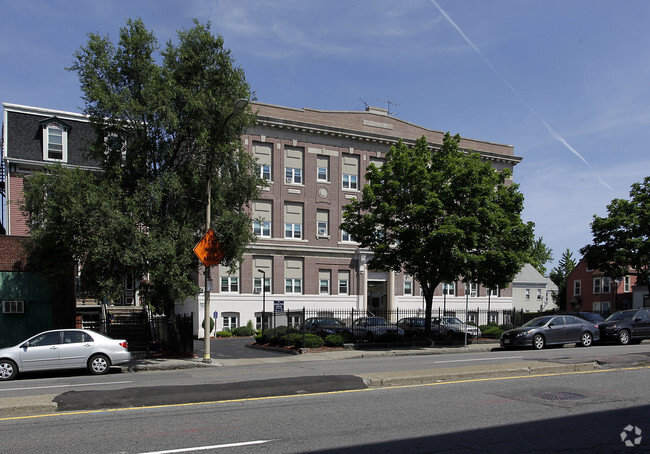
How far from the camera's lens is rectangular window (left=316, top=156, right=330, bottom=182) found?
45156 mm

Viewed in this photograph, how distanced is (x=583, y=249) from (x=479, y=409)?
1471 inches

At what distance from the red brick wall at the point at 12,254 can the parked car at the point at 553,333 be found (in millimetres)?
20472

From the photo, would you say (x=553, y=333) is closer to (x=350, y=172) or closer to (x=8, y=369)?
(x=8, y=369)

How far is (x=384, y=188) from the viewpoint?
2723 cm

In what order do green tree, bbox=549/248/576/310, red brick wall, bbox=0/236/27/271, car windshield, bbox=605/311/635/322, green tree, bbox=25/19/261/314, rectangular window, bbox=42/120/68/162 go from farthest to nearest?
green tree, bbox=549/248/576/310 → rectangular window, bbox=42/120/68/162 → car windshield, bbox=605/311/635/322 → red brick wall, bbox=0/236/27/271 → green tree, bbox=25/19/261/314

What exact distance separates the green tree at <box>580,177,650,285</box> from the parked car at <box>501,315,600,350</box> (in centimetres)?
1746

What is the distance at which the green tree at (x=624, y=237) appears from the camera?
38.2 m

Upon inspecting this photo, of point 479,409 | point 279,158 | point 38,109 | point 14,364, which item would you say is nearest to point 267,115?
point 279,158

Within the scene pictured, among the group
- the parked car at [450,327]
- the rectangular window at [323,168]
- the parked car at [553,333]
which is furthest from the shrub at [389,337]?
the rectangular window at [323,168]

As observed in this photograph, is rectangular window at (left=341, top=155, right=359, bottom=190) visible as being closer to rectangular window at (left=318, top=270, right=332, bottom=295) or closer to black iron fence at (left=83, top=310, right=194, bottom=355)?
rectangular window at (left=318, top=270, right=332, bottom=295)

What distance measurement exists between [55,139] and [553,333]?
2960cm

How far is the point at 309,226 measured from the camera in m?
44.4

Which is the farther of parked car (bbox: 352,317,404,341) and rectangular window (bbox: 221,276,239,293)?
rectangular window (bbox: 221,276,239,293)

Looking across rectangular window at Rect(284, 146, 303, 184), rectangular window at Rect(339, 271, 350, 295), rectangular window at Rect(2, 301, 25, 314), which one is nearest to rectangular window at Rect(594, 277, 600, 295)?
rectangular window at Rect(339, 271, 350, 295)
